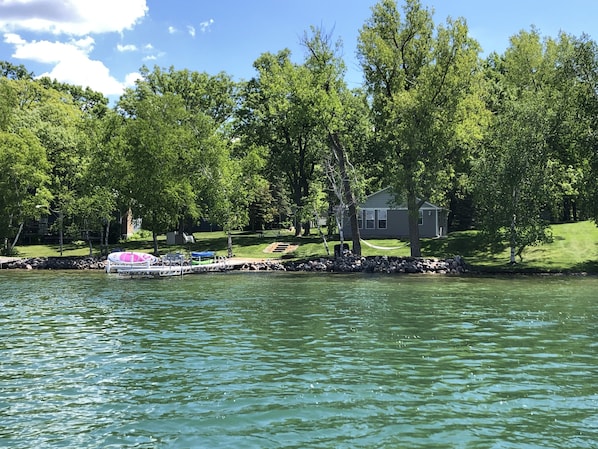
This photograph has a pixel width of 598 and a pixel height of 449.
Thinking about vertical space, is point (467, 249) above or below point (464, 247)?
below

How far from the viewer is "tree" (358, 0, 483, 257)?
34844 millimetres

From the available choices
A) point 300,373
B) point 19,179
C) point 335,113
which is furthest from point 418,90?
point 19,179

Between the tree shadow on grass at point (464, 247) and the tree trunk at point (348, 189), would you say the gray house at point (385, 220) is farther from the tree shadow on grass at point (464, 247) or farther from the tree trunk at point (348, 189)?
the tree trunk at point (348, 189)

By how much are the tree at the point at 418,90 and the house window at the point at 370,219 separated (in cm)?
1168

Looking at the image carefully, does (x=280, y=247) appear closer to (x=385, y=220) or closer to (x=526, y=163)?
(x=385, y=220)

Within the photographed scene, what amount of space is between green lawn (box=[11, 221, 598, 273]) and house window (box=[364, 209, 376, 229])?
2408mm

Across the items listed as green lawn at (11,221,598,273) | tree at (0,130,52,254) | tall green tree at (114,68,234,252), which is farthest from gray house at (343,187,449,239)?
tree at (0,130,52,254)

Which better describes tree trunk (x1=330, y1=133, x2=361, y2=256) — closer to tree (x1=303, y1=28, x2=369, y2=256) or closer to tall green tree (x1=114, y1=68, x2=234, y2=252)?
tree (x1=303, y1=28, x2=369, y2=256)

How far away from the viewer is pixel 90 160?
1818 inches

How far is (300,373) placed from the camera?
1046 centimetres

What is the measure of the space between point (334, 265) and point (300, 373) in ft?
84.0

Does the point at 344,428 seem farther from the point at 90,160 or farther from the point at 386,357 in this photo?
the point at 90,160

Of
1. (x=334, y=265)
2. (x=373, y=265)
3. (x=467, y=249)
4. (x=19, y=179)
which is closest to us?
(x=373, y=265)

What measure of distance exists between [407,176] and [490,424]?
28.9 m
